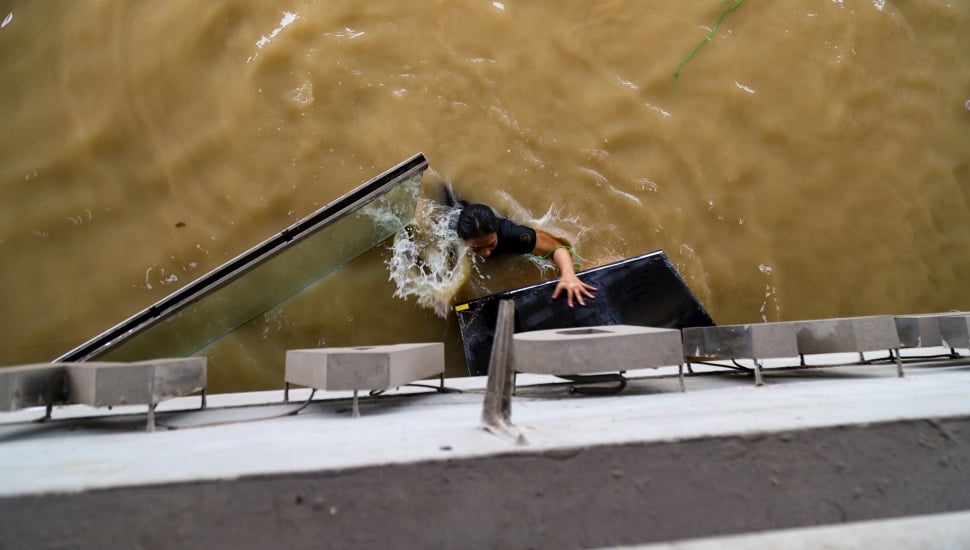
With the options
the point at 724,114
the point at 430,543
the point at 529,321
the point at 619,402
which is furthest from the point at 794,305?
the point at 430,543

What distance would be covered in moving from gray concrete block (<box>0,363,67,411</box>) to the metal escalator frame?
0.66 m

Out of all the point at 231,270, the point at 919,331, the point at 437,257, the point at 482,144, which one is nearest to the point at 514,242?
the point at 437,257

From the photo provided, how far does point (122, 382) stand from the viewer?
4.38 feet

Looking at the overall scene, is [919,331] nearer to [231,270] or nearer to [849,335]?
[849,335]

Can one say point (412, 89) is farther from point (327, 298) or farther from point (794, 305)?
point (794, 305)

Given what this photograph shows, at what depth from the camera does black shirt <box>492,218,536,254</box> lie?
10.1ft

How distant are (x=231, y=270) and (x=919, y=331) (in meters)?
2.62

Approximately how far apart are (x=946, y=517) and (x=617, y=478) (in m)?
0.69

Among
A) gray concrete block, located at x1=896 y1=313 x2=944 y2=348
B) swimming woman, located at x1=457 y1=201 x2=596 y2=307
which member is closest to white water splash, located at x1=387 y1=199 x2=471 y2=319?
swimming woman, located at x1=457 y1=201 x2=596 y2=307

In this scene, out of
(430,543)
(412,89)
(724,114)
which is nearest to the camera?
Result: (430,543)

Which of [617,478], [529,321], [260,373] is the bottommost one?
[617,478]

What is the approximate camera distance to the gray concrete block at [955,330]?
1.82 meters

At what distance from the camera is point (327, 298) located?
3.01m

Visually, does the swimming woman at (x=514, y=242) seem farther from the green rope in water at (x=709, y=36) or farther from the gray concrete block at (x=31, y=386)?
the gray concrete block at (x=31, y=386)
